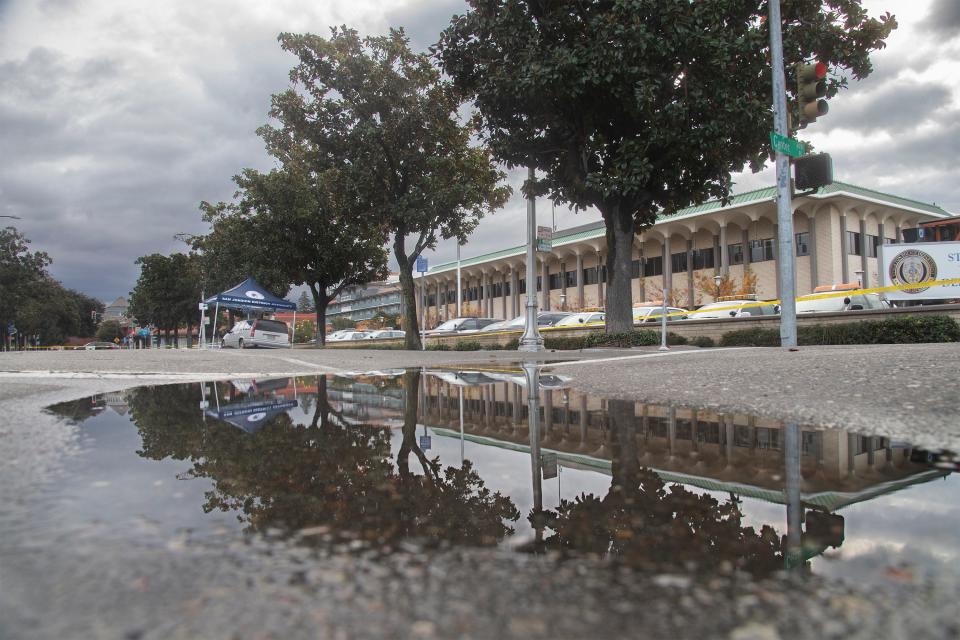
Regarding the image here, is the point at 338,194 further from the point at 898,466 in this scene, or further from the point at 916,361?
the point at 898,466

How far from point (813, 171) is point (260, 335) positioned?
→ 89.8 feet

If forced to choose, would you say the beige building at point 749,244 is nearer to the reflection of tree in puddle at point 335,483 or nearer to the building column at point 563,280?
the building column at point 563,280

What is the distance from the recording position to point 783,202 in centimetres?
1099

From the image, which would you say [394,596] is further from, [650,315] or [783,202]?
[650,315]

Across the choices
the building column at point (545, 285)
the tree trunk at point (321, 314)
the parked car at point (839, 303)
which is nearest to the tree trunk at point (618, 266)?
the parked car at point (839, 303)

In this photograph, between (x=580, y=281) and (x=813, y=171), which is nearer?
(x=813, y=171)

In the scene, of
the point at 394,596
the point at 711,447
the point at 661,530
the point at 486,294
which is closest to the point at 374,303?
the point at 486,294

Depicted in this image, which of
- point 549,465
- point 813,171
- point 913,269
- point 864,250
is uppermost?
point 864,250

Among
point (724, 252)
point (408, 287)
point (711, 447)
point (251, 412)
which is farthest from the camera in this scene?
point (724, 252)

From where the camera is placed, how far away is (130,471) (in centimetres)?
234

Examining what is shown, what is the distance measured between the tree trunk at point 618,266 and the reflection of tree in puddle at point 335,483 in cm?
1362

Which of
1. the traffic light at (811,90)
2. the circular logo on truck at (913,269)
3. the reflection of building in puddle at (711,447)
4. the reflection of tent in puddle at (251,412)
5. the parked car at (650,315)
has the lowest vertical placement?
the reflection of building in puddle at (711,447)

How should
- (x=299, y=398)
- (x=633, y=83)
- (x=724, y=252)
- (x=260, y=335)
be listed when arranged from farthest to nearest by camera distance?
(x=724, y=252) < (x=260, y=335) < (x=633, y=83) < (x=299, y=398)

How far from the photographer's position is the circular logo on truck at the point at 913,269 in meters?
16.9
